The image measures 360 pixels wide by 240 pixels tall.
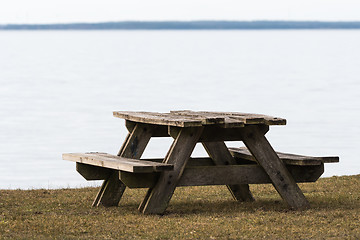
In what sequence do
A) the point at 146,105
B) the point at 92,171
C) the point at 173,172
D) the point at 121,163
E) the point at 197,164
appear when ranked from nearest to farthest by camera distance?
1. the point at 121,163
2. the point at 173,172
3. the point at 92,171
4. the point at 197,164
5. the point at 146,105

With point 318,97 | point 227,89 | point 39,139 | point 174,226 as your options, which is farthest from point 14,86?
point 174,226

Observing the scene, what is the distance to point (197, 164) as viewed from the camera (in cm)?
996

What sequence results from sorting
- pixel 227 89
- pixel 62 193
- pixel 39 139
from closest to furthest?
pixel 62 193, pixel 39 139, pixel 227 89

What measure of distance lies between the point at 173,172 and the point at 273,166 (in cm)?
122

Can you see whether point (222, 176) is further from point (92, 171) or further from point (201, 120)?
point (92, 171)

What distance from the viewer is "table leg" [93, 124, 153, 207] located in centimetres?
955

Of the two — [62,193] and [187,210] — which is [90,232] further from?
[62,193]

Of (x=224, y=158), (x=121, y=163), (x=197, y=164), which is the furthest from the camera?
(x=197, y=164)

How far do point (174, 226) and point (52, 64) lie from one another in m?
65.5

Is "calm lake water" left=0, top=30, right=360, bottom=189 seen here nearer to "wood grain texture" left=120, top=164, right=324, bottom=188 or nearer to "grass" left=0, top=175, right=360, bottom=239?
"grass" left=0, top=175, right=360, bottom=239

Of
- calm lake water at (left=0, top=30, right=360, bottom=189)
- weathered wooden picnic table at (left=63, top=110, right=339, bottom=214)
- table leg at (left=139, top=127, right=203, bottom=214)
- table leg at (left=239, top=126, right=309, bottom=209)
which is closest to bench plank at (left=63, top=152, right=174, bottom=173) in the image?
weathered wooden picnic table at (left=63, top=110, right=339, bottom=214)

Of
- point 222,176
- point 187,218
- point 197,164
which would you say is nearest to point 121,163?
point 187,218

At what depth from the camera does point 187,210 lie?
9.26 metres

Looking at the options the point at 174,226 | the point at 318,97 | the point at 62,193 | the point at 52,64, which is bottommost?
the point at 52,64
